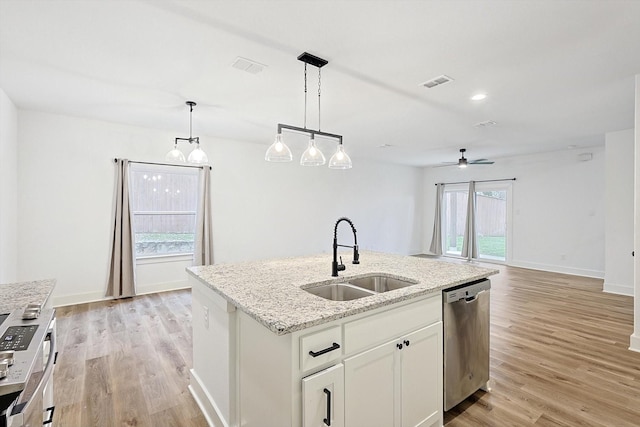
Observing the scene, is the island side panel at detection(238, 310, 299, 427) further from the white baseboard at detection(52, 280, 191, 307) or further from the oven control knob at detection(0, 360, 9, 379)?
the white baseboard at detection(52, 280, 191, 307)

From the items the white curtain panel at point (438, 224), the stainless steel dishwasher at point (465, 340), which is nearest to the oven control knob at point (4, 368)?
the stainless steel dishwasher at point (465, 340)

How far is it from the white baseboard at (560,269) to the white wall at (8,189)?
901cm

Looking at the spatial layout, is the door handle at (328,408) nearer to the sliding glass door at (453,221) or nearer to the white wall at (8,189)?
the white wall at (8,189)

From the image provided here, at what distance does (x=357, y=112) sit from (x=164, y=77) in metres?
2.23

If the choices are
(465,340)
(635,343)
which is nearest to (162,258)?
(465,340)

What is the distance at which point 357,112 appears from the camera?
4000mm

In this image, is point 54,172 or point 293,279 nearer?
point 293,279

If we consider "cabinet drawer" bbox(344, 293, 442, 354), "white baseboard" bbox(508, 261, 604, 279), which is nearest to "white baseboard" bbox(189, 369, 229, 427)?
"cabinet drawer" bbox(344, 293, 442, 354)

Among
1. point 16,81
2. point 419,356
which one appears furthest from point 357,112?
point 16,81

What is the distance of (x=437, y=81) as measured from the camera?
9.85ft

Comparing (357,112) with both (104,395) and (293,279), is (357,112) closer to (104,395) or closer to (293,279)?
(293,279)

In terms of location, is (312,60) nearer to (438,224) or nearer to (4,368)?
(4,368)

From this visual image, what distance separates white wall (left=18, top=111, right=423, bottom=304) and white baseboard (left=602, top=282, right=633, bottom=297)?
455cm

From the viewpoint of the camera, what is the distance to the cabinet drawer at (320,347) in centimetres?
137
